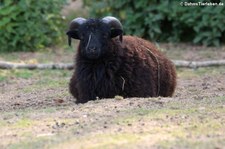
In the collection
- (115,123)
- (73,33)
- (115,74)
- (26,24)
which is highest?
(73,33)

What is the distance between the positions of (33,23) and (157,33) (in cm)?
377

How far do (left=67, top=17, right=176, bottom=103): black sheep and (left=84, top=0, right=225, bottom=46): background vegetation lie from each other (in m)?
8.17

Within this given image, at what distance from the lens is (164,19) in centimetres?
2098

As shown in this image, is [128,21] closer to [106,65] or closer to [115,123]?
[106,65]

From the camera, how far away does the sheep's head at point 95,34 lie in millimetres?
11438

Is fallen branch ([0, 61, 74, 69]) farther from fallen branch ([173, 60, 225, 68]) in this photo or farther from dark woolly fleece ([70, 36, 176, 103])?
dark woolly fleece ([70, 36, 176, 103])

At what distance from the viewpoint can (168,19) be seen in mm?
20703

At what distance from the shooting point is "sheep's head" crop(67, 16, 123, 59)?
450 inches

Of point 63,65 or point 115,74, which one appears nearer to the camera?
point 115,74

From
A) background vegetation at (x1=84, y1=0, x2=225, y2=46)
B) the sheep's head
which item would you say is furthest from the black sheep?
background vegetation at (x1=84, y1=0, x2=225, y2=46)

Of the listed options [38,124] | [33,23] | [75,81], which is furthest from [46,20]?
[38,124]

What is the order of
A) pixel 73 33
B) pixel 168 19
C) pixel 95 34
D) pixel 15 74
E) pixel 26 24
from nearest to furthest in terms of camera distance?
pixel 95 34 → pixel 73 33 → pixel 15 74 → pixel 26 24 → pixel 168 19

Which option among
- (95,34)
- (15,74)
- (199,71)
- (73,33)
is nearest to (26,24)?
(15,74)

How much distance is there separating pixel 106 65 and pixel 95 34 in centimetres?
55
